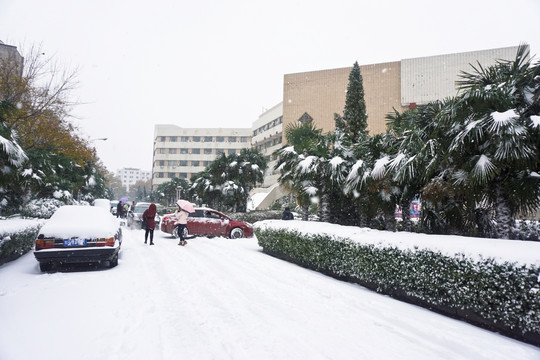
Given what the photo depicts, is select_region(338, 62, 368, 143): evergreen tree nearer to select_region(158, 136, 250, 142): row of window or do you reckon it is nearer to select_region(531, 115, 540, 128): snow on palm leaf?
select_region(531, 115, 540, 128): snow on palm leaf

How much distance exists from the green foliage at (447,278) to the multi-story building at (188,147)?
81531 millimetres

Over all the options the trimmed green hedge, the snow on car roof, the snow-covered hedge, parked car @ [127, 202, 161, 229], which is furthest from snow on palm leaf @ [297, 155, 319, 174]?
parked car @ [127, 202, 161, 229]

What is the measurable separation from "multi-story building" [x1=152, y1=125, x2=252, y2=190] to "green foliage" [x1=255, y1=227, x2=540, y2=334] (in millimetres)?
81531

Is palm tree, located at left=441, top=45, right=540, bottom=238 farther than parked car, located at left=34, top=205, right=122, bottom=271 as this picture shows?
No

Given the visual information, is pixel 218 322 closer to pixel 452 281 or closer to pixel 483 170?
pixel 452 281

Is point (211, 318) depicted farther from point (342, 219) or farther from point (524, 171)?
point (342, 219)

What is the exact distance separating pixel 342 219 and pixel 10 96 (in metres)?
14.9

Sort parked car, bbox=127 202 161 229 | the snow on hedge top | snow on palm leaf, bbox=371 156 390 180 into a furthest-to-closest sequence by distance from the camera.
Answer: parked car, bbox=127 202 161 229 → snow on palm leaf, bbox=371 156 390 180 → the snow on hedge top

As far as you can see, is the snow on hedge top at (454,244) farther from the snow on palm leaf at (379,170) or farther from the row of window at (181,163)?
the row of window at (181,163)

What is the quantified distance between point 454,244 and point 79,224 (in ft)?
25.6

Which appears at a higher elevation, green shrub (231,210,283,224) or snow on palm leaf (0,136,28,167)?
snow on palm leaf (0,136,28,167)

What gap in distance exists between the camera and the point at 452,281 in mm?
4594

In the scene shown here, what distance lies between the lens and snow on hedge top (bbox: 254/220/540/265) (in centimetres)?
407

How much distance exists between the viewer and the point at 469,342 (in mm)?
3832
